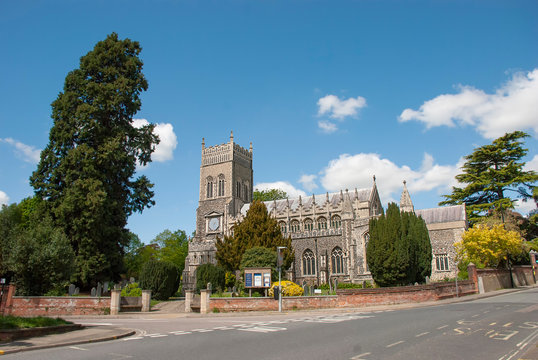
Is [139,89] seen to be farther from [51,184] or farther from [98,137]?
[51,184]

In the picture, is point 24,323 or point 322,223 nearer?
point 24,323

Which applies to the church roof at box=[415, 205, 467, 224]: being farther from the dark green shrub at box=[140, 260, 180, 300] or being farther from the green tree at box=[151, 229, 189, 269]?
the green tree at box=[151, 229, 189, 269]

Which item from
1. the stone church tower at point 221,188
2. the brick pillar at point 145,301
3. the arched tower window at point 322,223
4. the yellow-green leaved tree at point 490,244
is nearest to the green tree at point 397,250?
the yellow-green leaved tree at point 490,244

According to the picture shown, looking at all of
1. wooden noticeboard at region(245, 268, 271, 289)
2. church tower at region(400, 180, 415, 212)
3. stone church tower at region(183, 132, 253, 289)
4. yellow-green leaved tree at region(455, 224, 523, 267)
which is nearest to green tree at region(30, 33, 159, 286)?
wooden noticeboard at region(245, 268, 271, 289)

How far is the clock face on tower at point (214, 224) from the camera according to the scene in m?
53.5

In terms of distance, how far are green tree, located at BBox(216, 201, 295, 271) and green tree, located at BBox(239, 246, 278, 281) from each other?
2876mm

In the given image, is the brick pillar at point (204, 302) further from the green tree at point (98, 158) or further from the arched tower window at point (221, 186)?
the arched tower window at point (221, 186)

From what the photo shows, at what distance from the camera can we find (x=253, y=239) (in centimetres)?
3444

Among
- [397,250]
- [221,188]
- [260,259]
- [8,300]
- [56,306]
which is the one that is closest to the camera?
[8,300]

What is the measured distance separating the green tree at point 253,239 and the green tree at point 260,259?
9.44 feet

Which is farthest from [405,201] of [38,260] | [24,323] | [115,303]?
[24,323]

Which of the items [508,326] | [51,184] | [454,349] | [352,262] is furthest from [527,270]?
[51,184]

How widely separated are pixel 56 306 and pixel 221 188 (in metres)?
36.6

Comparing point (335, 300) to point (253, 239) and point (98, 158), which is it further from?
point (98, 158)
